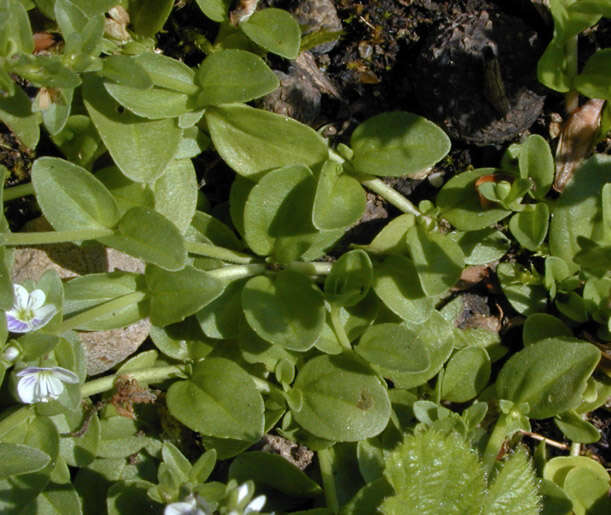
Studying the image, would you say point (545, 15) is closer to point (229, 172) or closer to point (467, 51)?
point (467, 51)

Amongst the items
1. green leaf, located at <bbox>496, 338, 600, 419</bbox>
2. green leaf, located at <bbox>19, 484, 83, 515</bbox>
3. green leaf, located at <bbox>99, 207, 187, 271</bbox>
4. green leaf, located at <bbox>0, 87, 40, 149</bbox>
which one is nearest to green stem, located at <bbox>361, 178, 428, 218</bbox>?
green leaf, located at <bbox>496, 338, 600, 419</bbox>

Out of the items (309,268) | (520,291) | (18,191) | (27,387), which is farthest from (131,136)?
(520,291)

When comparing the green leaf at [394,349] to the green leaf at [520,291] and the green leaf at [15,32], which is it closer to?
the green leaf at [520,291]

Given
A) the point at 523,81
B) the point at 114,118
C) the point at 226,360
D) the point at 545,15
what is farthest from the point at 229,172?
the point at 545,15

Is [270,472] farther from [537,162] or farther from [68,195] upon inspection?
[537,162]

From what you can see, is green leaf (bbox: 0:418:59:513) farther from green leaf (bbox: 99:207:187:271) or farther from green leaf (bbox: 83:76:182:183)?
green leaf (bbox: 83:76:182:183)

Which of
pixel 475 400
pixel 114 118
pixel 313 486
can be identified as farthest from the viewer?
pixel 475 400
